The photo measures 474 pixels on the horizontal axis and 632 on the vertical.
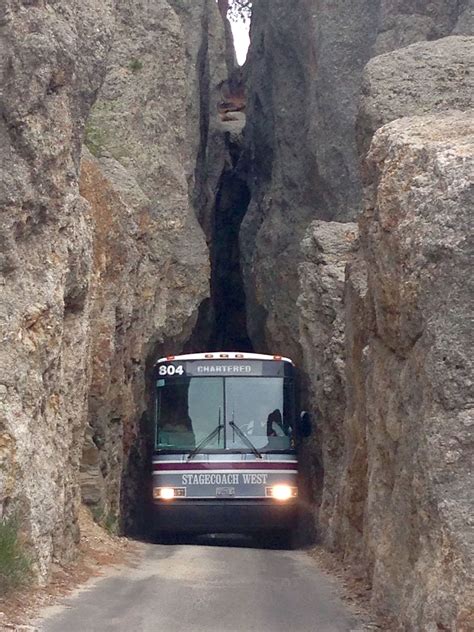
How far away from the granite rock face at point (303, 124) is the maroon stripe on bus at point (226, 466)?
623 cm

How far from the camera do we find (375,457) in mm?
9195

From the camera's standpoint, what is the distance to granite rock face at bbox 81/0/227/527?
50.0 ft

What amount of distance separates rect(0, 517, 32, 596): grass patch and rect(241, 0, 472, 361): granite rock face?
42.7 ft

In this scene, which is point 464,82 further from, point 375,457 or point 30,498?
point 30,498

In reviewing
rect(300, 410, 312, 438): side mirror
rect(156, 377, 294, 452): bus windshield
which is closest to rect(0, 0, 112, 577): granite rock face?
rect(156, 377, 294, 452): bus windshield

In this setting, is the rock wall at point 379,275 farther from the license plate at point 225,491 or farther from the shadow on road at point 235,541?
the license plate at point 225,491

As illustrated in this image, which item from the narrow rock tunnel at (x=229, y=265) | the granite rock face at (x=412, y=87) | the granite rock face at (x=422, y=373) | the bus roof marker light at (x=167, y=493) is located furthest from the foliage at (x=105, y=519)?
the narrow rock tunnel at (x=229, y=265)

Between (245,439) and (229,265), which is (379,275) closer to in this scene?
(245,439)

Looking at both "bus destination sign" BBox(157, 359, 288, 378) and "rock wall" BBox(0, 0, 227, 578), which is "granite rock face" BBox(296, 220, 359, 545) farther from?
"rock wall" BBox(0, 0, 227, 578)

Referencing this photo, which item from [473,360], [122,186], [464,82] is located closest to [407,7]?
[122,186]

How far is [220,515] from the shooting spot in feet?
48.3

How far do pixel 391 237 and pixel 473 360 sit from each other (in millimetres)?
1753

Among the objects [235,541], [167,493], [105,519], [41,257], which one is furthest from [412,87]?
[235,541]

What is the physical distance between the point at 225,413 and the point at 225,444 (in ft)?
1.63
